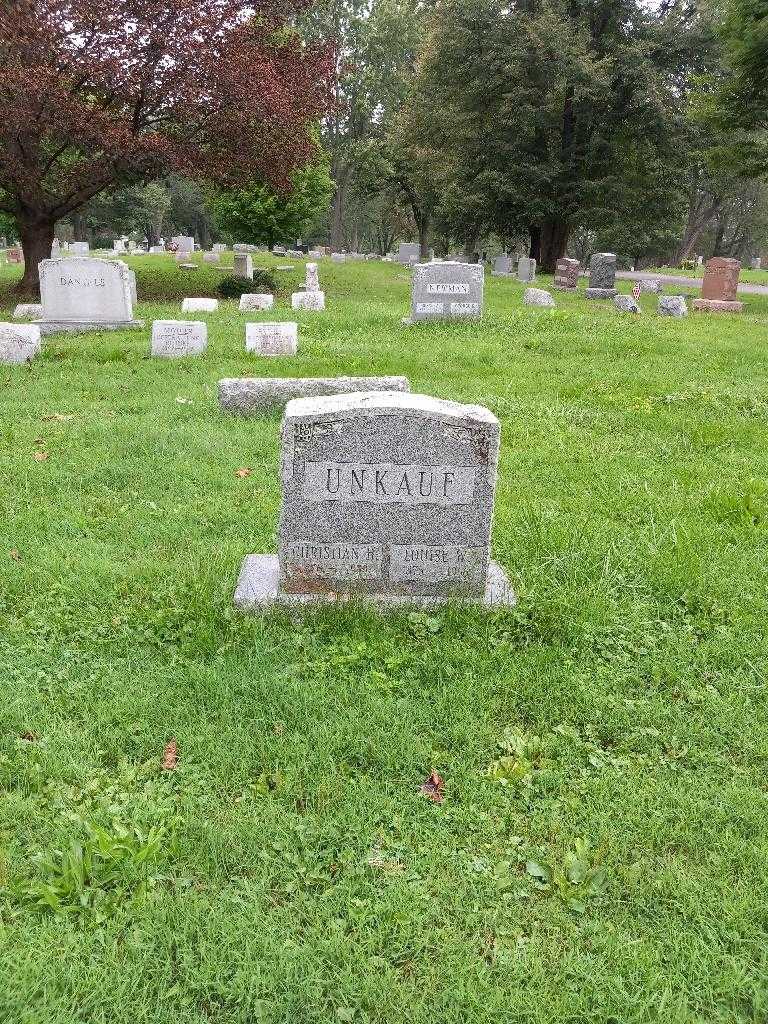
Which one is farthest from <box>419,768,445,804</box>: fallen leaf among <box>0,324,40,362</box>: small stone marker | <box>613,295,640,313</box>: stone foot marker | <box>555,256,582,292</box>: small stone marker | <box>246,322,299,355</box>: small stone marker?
<box>555,256,582,292</box>: small stone marker

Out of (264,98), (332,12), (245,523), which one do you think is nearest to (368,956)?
(245,523)

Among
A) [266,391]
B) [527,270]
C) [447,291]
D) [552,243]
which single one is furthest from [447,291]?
[552,243]

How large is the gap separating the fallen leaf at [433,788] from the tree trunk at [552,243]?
3053cm

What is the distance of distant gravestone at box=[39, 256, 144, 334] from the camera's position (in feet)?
41.5

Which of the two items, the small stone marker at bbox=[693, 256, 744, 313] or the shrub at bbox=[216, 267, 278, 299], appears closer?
the small stone marker at bbox=[693, 256, 744, 313]

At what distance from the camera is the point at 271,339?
33.4 feet

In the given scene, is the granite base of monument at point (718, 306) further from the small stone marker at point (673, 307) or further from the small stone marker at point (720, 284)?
the small stone marker at point (673, 307)

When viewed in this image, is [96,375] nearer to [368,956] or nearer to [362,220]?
[368,956]

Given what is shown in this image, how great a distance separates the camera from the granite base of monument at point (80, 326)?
1263 centimetres

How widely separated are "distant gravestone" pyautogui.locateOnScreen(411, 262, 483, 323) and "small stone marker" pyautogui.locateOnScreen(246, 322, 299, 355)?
13.1 feet

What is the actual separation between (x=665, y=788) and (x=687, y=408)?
5742mm

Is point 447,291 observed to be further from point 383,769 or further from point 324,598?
point 383,769

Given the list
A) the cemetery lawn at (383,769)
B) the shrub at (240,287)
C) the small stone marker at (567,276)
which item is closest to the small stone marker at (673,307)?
the small stone marker at (567,276)

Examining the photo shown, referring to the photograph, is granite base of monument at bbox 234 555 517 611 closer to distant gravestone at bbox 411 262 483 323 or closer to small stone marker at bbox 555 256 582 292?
distant gravestone at bbox 411 262 483 323
